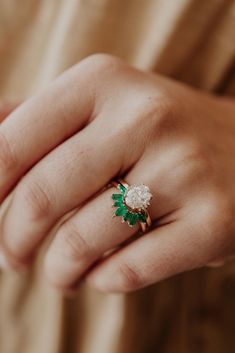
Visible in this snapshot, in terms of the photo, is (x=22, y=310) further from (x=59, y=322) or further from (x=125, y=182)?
(x=125, y=182)

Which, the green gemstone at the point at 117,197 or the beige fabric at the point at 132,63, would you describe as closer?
the green gemstone at the point at 117,197

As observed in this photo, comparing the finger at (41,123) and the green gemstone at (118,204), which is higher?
the finger at (41,123)

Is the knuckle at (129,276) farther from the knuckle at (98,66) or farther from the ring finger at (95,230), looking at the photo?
the knuckle at (98,66)

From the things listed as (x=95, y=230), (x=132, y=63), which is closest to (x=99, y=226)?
(x=95, y=230)

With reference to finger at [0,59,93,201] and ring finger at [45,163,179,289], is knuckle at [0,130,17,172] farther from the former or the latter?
ring finger at [45,163,179,289]

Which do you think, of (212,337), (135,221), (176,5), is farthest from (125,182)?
(212,337)

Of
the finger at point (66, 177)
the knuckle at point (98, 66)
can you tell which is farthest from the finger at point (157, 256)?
the knuckle at point (98, 66)

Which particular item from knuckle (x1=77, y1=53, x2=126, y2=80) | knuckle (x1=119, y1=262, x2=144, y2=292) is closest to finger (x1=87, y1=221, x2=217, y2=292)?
knuckle (x1=119, y1=262, x2=144, y2=292)
